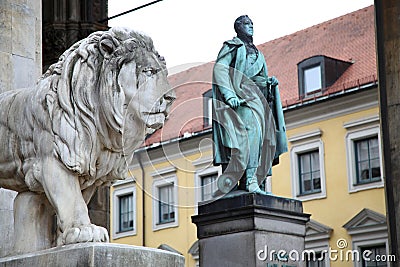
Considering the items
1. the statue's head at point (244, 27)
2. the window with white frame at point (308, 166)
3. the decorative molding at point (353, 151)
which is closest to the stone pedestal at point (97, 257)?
the statue's head at point (244, 27)

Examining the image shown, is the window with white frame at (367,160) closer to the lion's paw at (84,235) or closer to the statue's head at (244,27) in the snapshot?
the statue's head at (244,27)

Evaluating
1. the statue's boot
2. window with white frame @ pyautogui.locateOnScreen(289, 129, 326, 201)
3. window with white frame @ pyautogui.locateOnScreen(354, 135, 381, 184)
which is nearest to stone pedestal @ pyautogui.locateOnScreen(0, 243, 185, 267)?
the statue's boot

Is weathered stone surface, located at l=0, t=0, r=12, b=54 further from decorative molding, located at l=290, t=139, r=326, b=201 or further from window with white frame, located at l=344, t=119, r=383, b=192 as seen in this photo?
decorative molding, located at l=290, t=139, r=326, b=201

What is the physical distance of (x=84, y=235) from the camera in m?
4.35

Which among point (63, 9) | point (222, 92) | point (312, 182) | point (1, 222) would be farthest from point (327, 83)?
point (1, 222)

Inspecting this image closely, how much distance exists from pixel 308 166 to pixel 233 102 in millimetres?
19333

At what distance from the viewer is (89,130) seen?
14.8ft

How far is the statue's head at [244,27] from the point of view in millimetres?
14383

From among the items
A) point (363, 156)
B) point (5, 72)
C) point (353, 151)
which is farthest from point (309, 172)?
point (5, 72)

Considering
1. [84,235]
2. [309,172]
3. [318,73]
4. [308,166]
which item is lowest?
[84,235]

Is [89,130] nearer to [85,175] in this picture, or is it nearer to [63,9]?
[85,175]

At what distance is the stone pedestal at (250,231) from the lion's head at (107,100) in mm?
8042

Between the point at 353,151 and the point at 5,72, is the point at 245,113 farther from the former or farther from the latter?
the point at 353,151

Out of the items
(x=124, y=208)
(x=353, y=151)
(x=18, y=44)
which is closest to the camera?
(x=18, y=44)
